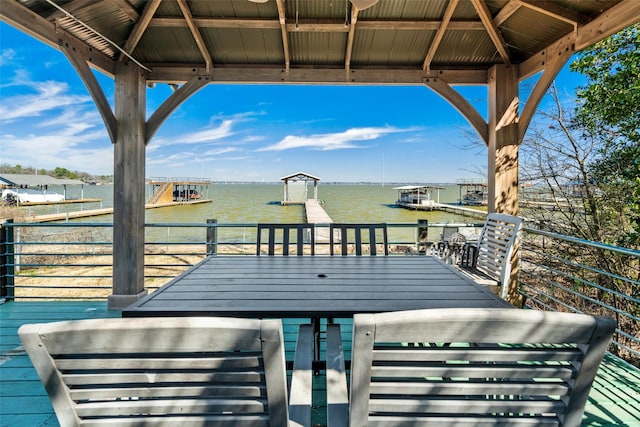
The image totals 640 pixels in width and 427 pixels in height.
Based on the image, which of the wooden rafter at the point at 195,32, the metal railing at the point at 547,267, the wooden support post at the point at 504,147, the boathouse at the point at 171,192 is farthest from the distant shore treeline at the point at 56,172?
the wooden support post at the point at 504,147

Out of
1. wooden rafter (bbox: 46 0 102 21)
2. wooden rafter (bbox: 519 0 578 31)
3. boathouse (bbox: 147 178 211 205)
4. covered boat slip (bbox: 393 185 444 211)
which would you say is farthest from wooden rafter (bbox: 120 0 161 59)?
boathouse (bbox: 147 178 211 205)

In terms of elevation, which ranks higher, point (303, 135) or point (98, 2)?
point (303, 135)

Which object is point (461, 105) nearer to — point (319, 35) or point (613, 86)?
point (319, 35)

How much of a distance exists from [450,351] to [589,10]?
3.20m

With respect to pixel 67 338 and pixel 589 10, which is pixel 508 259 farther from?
pixel 67 338

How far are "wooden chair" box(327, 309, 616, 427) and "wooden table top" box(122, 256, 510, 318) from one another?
0.63 metres

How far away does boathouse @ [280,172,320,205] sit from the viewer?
22359mm

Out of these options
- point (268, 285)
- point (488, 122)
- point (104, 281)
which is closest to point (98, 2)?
point (268, 285)

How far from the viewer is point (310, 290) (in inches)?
70.2

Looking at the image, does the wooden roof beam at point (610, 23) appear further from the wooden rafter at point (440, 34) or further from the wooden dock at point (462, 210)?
the wooden dock at point (462, 210)

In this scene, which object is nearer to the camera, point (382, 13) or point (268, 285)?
point (268, 285)

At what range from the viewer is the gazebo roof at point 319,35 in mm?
2814

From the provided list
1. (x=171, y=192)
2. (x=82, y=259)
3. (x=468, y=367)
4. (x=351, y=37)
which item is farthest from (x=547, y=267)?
(x=171, y=192)

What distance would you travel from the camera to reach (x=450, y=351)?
0.82 meters
